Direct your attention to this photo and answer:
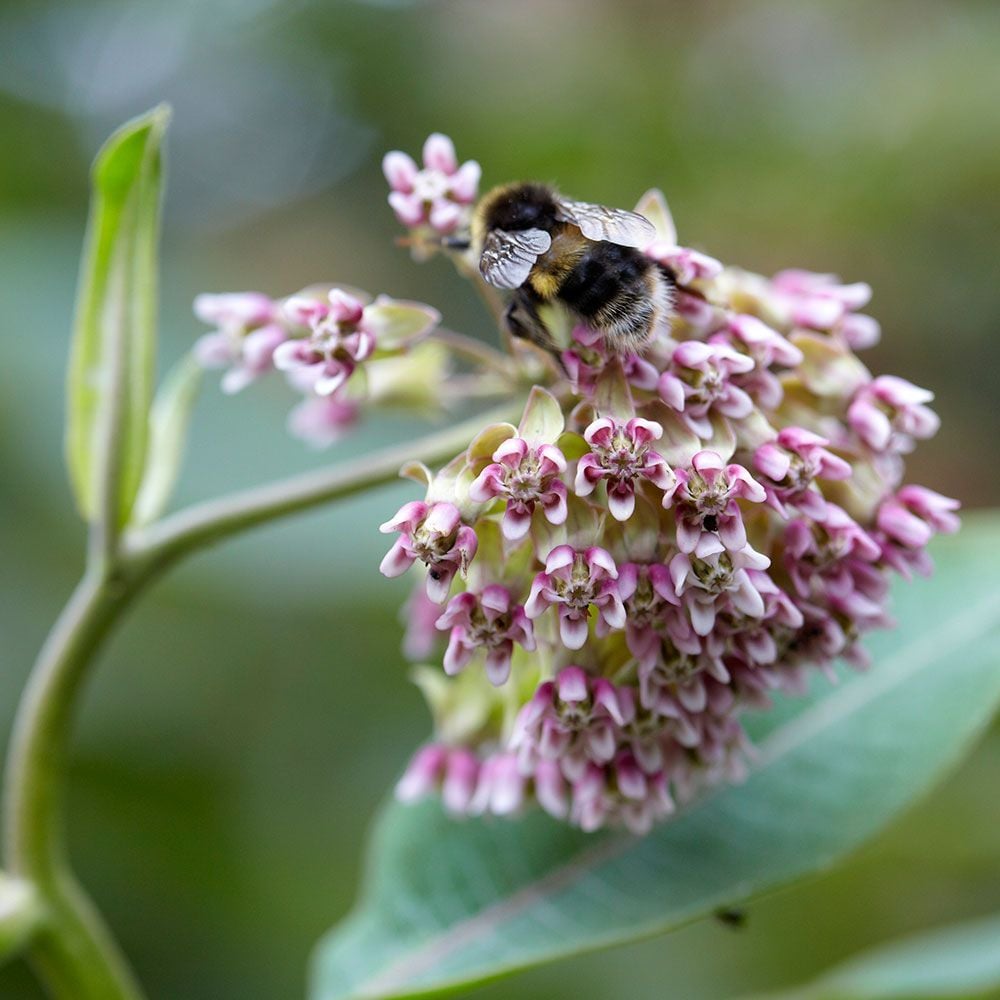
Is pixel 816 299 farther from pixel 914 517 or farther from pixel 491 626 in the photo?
pixel 491 626

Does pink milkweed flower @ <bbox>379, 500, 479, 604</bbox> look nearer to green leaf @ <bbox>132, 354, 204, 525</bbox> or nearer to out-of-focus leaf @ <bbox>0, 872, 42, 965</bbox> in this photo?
green leaf @ <bbox>132, 354, 204, 525</bbox>

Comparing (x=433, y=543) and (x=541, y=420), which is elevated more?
(x=541, y=420)

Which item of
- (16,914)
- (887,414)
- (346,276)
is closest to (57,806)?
(16,914)

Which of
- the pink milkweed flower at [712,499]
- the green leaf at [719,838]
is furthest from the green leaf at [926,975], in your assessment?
the pink milkweed flower at [712,499]

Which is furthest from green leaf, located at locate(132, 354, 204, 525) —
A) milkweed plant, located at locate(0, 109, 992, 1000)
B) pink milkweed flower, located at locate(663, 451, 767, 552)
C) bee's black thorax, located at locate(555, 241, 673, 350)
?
pink milkweed flower, located at locate(663, 451, 767, 552)

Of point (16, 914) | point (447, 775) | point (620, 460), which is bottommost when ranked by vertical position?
point (16, 914)

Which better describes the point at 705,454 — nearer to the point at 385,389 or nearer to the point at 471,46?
the point at 385,389

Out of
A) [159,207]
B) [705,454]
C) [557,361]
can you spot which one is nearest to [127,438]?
[159,207]
